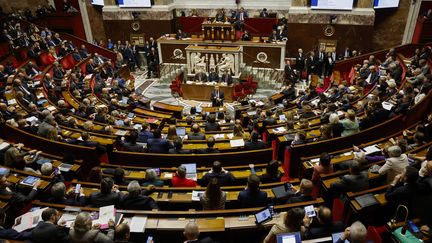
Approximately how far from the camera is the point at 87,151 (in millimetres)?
6875

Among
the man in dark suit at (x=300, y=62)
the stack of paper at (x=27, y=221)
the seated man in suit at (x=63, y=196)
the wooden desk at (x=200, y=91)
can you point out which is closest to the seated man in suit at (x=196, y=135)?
the seated man in suit at (x=63, y=196)

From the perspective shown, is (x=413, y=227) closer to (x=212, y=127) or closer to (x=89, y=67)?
(x=212, y=127)

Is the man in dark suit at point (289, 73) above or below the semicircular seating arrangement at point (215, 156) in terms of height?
below

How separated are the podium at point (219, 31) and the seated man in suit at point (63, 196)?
11.7 meters

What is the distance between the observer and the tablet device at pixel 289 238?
12.5ft

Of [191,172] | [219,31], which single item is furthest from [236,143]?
[219,31]

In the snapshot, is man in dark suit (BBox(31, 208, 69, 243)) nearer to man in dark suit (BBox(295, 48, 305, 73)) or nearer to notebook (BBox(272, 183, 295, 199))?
notebook (BBox(272, 183, 295, 199))

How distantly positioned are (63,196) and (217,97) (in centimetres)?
798

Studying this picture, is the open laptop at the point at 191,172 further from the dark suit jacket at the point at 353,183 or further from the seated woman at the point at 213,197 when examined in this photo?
the dark suit jacket at the point at 353,183

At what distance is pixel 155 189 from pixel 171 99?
28.8ft

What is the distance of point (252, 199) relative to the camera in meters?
4.91

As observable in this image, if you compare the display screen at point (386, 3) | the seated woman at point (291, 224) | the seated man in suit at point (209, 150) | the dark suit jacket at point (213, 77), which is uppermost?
the display screen at point (386, 3)

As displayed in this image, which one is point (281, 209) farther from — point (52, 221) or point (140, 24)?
point (140, 24)

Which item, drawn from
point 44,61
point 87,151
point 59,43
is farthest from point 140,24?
point 87,151
